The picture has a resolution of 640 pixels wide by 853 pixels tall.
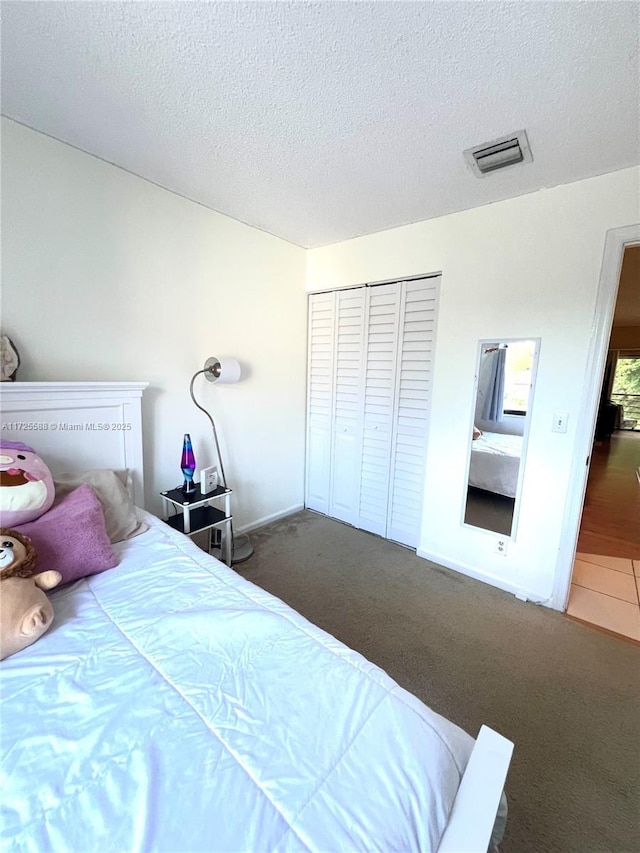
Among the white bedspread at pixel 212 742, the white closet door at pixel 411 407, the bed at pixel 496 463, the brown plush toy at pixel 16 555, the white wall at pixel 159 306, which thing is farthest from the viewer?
the white closet door at pixel 411 407

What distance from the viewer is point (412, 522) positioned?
9.05 ft

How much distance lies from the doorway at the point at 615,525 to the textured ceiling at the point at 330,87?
0.88 meters

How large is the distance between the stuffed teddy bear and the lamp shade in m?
1.47

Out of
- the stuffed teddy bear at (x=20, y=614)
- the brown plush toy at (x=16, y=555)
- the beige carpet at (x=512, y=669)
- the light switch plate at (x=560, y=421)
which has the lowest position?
the beige carpet at (x=512, y=669)

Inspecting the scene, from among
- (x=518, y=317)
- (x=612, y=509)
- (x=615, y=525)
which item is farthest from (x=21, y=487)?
(x=612, y=509)

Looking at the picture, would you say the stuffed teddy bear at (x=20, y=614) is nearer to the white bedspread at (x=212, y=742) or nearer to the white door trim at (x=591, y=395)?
the white bedspread at (x=212, y=742)

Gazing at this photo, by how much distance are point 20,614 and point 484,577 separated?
2437 millimetres

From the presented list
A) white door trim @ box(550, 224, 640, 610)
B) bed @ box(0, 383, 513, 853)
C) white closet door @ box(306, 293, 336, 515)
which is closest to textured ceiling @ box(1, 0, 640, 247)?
white door trim @ box(550, 224, 640, 610)

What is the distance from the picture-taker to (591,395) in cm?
192

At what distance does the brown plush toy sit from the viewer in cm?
108

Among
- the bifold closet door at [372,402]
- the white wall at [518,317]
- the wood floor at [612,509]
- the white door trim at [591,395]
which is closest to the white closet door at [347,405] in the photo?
the bifold closet door at [372,402]

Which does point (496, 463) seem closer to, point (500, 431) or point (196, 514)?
point (500, 431)

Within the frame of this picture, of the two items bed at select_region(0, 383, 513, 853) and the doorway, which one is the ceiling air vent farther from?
bed at select_region(0, 383, 513, 853)

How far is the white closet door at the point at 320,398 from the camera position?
3094mm
